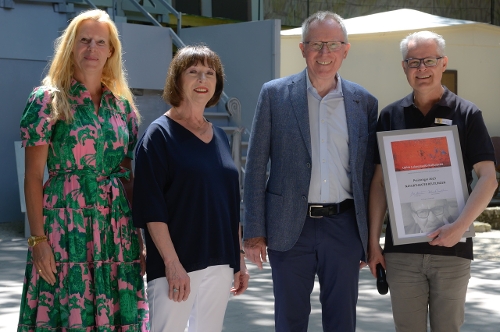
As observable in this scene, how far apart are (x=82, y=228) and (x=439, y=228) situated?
1700 mm

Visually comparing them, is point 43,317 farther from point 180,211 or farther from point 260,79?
point 260,79

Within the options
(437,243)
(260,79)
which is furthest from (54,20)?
→ (437,243)

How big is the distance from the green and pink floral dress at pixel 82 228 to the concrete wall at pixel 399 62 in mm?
9775

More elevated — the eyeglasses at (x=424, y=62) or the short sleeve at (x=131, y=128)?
the eyeglasses at (x=424, y=62)

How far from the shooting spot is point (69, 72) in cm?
376

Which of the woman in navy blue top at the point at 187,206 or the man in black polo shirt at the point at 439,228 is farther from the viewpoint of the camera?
the man in black polo shirt at the point at 439,228

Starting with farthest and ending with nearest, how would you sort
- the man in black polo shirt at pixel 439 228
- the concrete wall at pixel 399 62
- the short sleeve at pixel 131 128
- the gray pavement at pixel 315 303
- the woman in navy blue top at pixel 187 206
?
the concrete wall at pixel 399 62, the gray pavement at pixel 315 303, the short sleeve at pixel 131 128, the man in black polo shirt at pixel 439 228, the woman in navy blue top at pixel 187 206

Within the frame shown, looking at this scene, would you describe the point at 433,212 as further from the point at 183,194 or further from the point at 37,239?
the point at 37,239

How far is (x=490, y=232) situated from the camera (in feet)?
37.4

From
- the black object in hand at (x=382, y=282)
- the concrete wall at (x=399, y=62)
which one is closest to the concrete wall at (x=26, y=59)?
the concrete wall at (x=399, y=62)

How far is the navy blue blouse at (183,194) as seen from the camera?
11.7 ft

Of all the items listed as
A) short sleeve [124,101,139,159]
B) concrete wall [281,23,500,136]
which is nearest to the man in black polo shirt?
short sleeve [124,101,139,159]

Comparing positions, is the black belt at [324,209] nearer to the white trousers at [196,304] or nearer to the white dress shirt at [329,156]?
the white dress shirt at [329,156]

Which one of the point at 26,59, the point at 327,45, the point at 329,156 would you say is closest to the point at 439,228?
the point at 329,156
